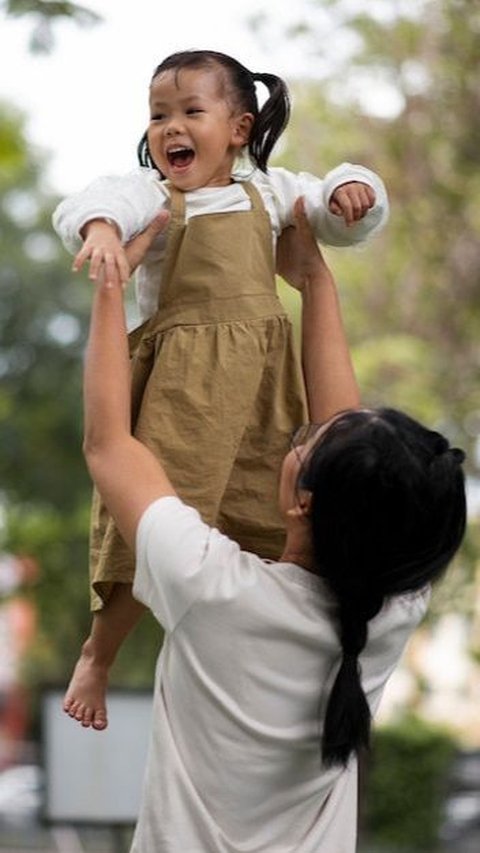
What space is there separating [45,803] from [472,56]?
8.34m

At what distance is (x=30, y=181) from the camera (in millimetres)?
24953

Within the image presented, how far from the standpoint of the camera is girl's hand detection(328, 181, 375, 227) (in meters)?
2.93

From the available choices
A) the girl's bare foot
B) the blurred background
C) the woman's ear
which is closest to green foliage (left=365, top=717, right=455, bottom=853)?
the blurred background

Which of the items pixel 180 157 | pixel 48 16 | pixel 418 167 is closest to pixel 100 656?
pixel 180 157

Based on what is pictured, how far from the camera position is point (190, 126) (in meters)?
2.87

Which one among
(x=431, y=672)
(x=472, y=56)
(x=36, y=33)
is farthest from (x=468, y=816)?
(x=36, y=33)

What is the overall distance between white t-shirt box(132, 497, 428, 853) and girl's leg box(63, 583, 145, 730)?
21 centimetres

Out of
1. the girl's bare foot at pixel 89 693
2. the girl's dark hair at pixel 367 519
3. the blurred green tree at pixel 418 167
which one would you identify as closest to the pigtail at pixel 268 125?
the girl's dark hair at pixel 367 519

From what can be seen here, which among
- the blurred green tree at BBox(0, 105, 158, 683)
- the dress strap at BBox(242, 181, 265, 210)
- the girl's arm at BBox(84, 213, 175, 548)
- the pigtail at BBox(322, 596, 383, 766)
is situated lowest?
the blurred green tree at BBox(0, 105, 158, 683)

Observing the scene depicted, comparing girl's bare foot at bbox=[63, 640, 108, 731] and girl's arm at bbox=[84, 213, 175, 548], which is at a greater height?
girl's arm at bbox=[84, 213, 175, 548]

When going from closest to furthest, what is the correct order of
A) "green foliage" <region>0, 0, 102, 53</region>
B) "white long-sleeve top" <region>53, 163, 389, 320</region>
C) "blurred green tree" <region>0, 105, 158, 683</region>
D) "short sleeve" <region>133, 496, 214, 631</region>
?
1. "short sleeve" <region>133, 496, 214, 631</region>
2. "white long-sleeve top" <region>53, 163, 389, 320</region>
3. "green foliage" <region>0, 0, 102, 53</region>
4. "blurred green tree" <region>0, 105, 158, 683</region>

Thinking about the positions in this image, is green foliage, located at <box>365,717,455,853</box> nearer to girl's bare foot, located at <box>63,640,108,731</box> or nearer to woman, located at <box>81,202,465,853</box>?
girl's bare foot, located at <box>63,640,108,731</box>

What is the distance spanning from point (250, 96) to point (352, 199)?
0.21 meters

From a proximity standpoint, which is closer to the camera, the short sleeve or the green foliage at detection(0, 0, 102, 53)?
the short sleeve
